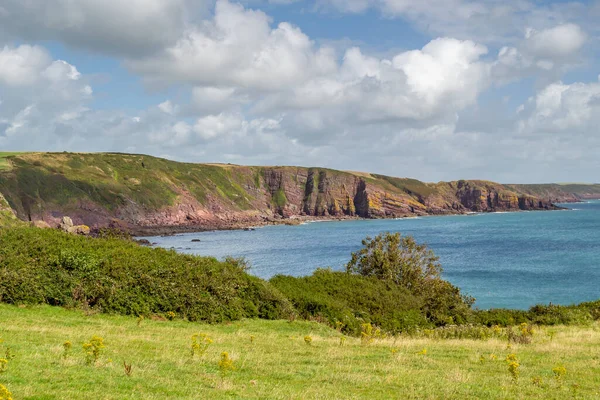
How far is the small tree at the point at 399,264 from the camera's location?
1491 inches

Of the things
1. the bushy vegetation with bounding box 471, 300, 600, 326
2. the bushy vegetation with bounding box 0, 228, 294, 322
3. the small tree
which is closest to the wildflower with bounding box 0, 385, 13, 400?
the bushy vegetation with bounding box 0, 228, 294, 322

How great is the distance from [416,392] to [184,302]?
621 inches

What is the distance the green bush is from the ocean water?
65.2 ft

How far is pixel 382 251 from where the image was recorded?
3875 cm

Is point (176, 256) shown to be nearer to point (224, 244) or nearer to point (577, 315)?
point (577, 315)

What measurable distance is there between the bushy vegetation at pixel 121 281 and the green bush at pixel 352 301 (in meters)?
2.03

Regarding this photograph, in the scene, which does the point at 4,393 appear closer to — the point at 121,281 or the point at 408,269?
the point at 121,281

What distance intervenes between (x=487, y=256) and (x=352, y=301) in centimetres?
6008

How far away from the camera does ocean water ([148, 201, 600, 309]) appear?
181 ft

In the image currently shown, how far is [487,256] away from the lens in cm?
8388

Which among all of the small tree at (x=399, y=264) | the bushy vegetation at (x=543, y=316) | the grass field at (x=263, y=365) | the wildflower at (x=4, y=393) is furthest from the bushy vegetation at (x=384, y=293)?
the wildflower at (x=4, y=393)

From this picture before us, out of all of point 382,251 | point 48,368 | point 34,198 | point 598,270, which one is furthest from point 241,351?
point 34,198

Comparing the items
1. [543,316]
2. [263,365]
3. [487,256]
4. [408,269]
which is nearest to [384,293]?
[408,269]

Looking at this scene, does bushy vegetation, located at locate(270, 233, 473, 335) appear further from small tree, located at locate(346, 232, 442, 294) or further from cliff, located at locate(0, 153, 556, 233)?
cliff, located at locate(0, 153, 556, 233)
